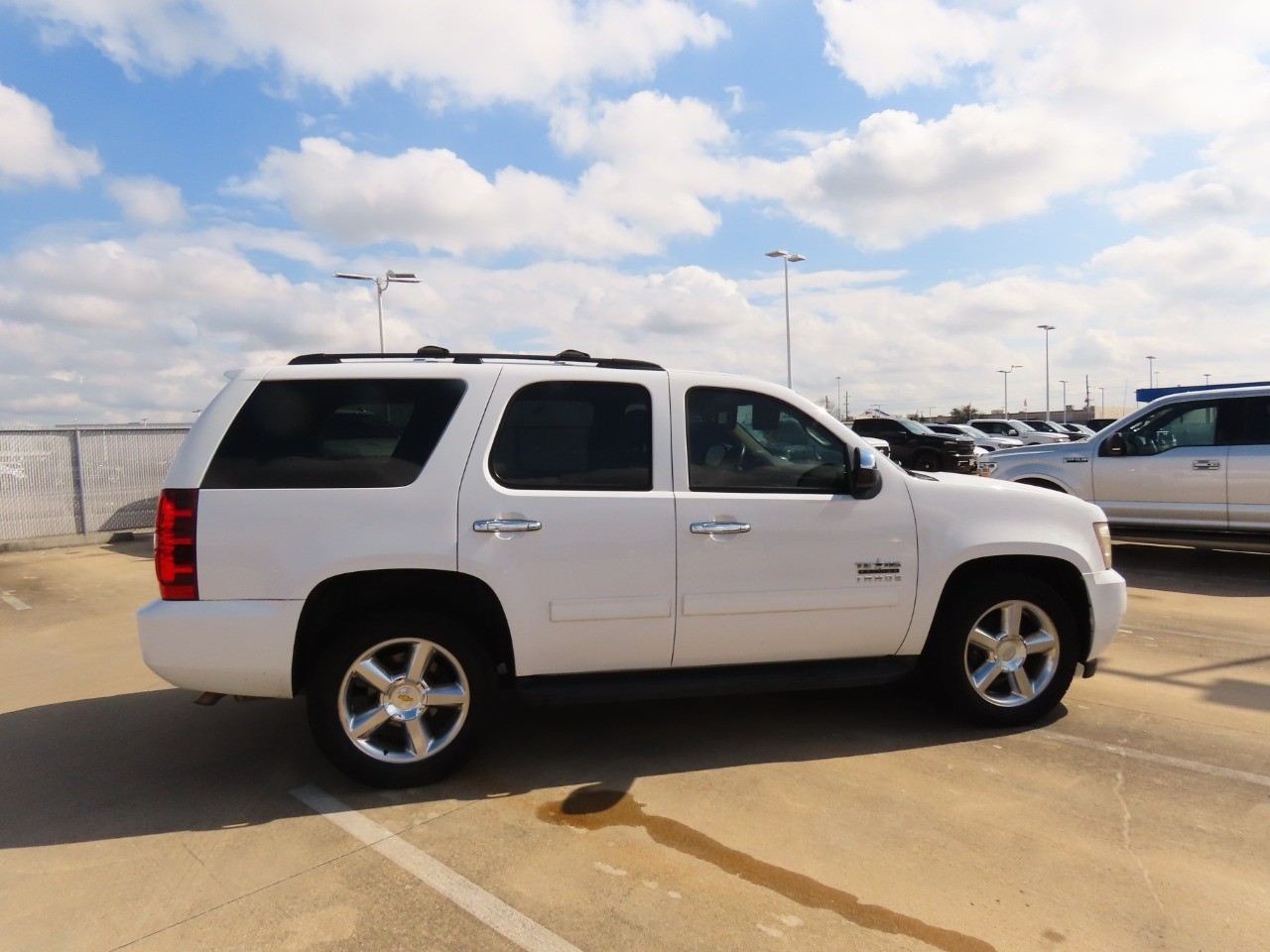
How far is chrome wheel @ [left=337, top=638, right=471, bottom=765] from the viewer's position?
362 centimetres

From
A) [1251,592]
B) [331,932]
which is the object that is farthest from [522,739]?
[1251,592]

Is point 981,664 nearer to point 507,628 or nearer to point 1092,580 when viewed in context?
point 1092,580

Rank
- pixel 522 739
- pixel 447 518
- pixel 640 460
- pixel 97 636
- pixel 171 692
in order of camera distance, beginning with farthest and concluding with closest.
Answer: pixel 97 636 < pixel 171 692 < pixel 522 739 < pixel 640 460 < pixel 447 518

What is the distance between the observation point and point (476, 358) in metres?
Result: 4.02

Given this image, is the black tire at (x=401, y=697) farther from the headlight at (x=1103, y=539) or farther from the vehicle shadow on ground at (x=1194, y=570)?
the vehicle shadow on ground at (x=1194, y=570)

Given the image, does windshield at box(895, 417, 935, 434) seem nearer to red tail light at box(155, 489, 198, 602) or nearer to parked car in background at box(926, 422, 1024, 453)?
parked car in background at box(926, 422, 1024, 453)

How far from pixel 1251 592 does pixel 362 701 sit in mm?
8041

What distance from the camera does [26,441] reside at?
498 inches

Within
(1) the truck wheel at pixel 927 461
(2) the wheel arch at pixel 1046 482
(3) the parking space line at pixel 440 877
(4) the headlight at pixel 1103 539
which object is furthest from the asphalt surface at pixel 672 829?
(1) the truck wheel at pixel 927 461

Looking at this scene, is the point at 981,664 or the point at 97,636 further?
the point at 97,636

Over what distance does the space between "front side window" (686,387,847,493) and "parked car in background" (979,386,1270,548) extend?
21.5 ft

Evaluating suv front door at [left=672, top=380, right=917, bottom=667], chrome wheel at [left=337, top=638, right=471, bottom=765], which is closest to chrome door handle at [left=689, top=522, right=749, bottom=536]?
suv front door at [left=672, top=380, right=917, bottom=667]

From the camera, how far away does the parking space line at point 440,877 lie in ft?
8.74

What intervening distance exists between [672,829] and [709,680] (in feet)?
2.47
